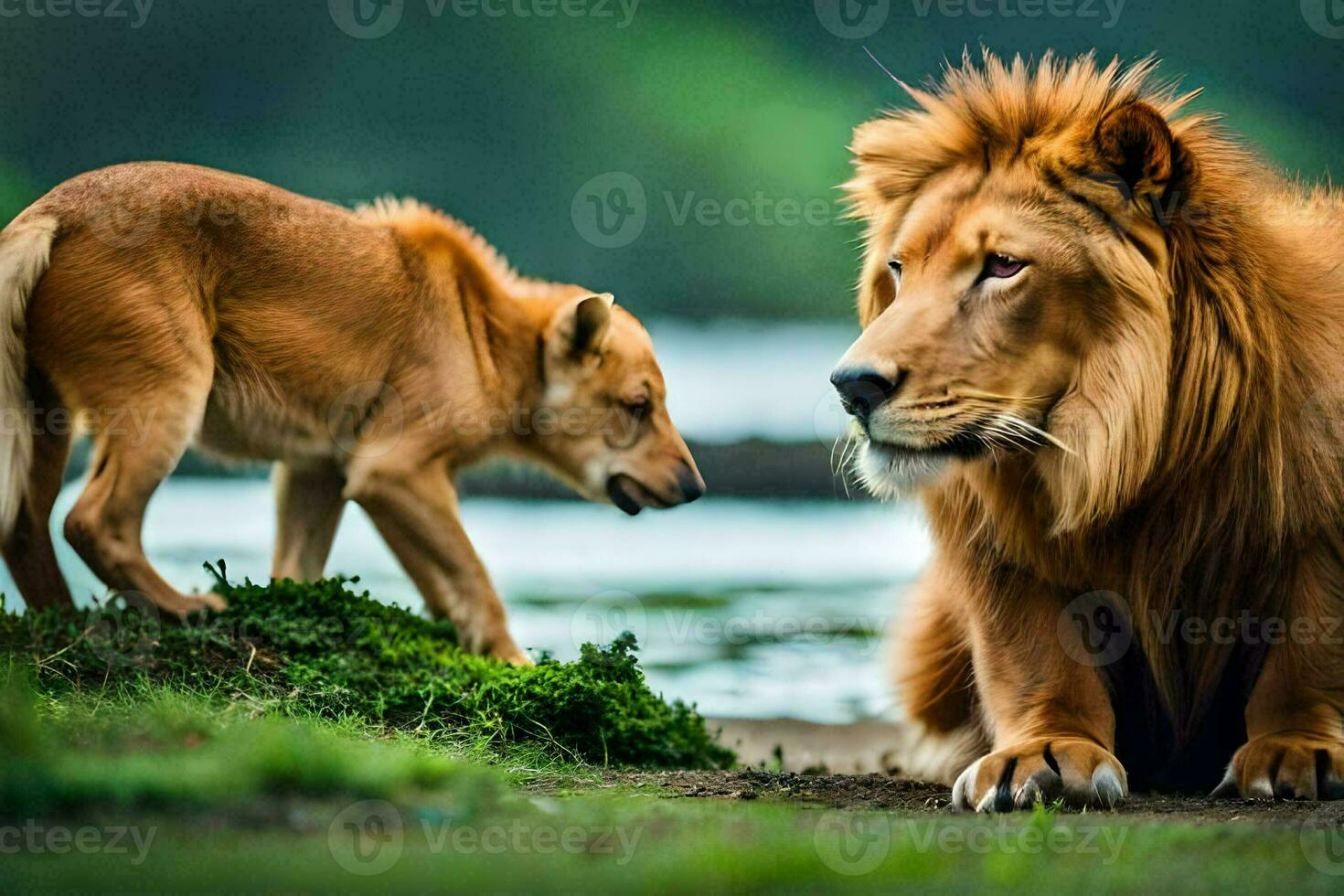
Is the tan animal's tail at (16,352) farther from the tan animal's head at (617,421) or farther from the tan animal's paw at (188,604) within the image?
the tan animal's head at (617,421)


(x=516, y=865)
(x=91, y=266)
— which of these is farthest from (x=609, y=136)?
(x=516, y=865)

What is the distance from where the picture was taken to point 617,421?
256 inches

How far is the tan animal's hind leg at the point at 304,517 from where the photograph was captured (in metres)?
6.28

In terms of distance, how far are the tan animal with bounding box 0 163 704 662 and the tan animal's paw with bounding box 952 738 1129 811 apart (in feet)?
7.89

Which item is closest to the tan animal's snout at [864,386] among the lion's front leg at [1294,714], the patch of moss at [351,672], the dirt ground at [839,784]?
the dirt ground at [839,784]

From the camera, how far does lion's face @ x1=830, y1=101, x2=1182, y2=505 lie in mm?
3842

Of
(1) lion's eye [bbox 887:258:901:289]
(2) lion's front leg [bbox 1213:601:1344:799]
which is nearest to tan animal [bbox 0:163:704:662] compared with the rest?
(1) lion's eye [bbox 887:258:901:289]

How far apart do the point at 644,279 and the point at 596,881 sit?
1120 cm

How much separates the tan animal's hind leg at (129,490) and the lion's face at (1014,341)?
2400mm

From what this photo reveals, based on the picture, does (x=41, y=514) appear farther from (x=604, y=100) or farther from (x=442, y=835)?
(x=604, y=100)

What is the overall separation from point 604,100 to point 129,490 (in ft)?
30.8

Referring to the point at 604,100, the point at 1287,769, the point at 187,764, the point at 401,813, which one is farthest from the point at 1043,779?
the point at 604,100

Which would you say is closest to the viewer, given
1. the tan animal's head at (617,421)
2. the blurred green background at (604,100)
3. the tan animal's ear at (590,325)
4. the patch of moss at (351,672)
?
the patch of moss at (351,672)

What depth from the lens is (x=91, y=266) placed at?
5176 mm
